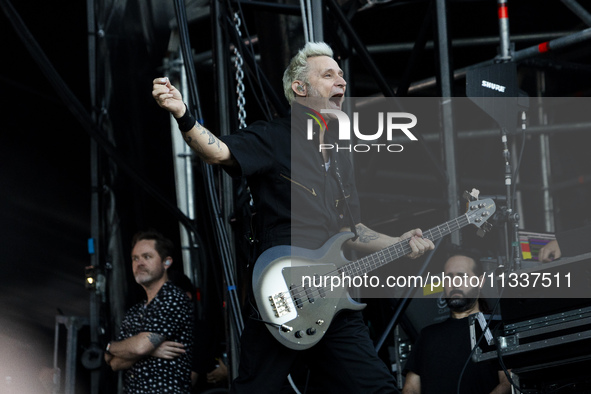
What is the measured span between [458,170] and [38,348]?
357cm

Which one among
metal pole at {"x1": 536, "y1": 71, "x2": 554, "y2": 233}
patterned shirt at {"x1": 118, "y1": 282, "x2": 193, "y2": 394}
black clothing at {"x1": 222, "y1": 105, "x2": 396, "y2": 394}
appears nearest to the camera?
black clothing at {"x1": 222, "y1": 105, "x2": 396, "y2": 394}

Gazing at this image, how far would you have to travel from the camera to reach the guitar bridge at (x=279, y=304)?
3.52 meters

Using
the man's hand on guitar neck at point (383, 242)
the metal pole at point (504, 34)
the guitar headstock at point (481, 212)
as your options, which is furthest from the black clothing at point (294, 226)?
the metal pole at point (504, 34)

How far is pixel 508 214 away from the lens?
176 inches

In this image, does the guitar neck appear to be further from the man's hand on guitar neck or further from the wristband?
the wristband

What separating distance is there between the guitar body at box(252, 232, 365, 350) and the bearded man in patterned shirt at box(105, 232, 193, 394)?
6.60 ft

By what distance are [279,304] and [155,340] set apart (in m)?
2.02

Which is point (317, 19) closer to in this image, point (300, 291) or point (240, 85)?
point (240, 85)

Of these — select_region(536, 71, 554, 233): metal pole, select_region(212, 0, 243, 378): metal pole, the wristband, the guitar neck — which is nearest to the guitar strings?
the guitar neck

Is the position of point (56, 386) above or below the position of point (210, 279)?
below

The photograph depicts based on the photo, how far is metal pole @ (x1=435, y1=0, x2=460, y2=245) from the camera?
5477 mm

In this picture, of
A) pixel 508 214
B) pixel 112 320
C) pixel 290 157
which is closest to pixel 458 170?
pixel 508 214

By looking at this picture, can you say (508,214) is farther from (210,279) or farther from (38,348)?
(38,348)

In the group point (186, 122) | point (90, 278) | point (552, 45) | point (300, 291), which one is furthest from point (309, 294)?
point (552, 45)
